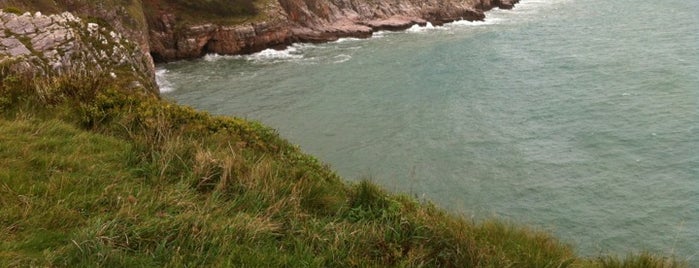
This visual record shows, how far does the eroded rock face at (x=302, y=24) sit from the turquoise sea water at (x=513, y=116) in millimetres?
1720

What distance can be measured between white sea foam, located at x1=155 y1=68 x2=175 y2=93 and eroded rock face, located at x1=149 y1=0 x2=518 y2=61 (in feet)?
11.8

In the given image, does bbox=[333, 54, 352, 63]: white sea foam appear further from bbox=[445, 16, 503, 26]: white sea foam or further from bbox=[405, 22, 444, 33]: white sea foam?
bbox=[445, 16, 503, 26]: white sea foam

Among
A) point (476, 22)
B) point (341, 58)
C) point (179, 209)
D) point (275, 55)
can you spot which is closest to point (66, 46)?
point (179, 209)

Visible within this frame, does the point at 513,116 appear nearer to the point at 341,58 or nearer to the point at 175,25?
the point at 341,58

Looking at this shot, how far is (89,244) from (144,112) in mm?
5043

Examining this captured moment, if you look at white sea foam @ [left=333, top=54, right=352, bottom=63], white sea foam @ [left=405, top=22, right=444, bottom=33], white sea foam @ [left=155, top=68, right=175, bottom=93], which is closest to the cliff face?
white sea foam @ [left=405, top=22, right=444, bottom=33]

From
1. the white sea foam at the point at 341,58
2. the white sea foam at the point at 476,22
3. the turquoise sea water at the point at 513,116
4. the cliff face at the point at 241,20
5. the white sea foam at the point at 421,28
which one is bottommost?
the turquoise sea water at the point at 513,116

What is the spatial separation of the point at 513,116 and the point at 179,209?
22609 mm

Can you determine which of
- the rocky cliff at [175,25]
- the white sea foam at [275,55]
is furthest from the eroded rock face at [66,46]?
the white sea foam at [275,55]

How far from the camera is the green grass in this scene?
5.77 metres

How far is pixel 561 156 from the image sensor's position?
21.7 metres

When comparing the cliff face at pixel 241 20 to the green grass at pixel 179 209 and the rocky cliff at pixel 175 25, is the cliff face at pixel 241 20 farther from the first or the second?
the green grass at pixel 179 209

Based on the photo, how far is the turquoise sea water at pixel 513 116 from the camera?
1772cm

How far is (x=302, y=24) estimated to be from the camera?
4875cm
